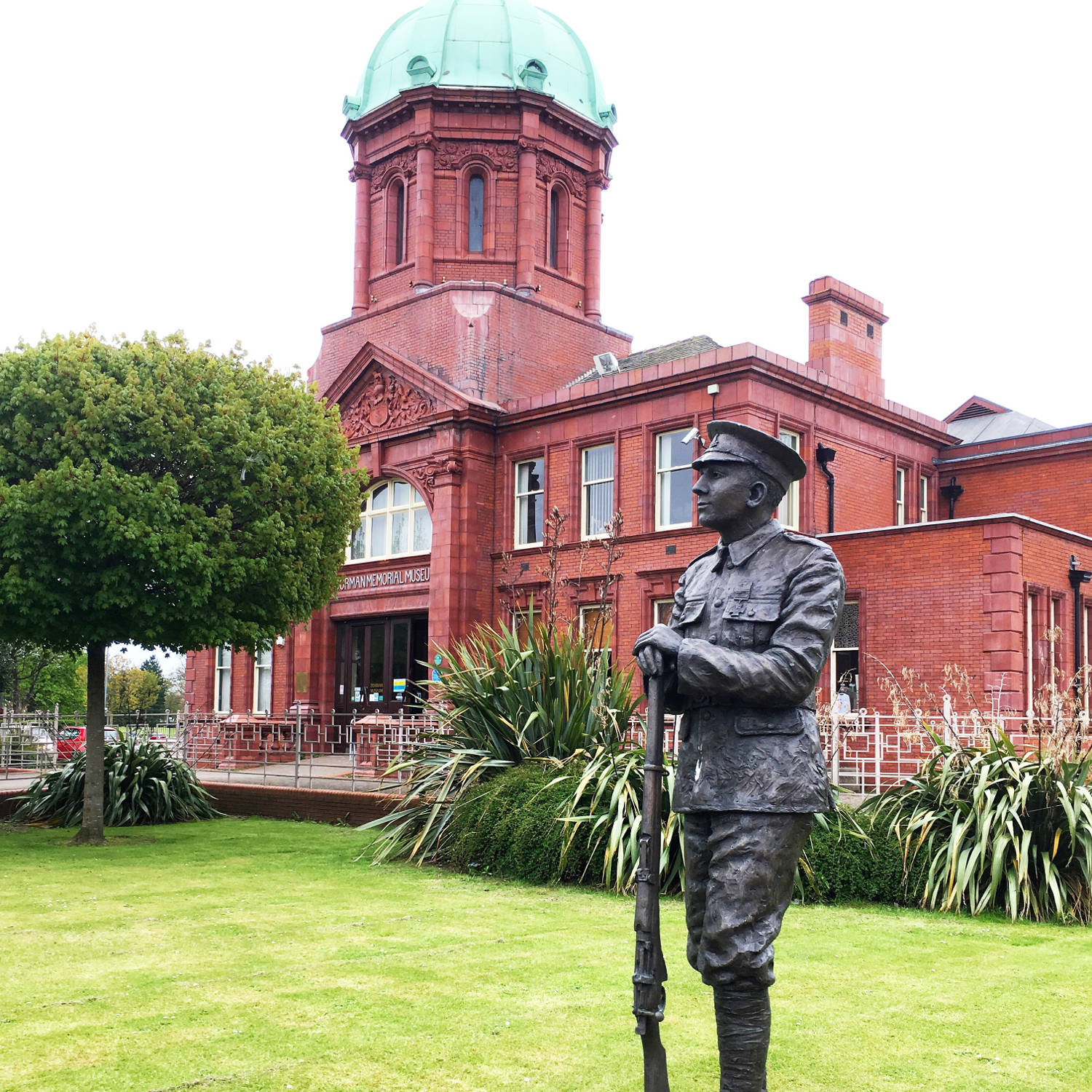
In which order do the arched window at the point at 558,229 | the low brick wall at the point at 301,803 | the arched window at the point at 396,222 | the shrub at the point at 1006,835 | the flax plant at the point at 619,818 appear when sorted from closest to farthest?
the shrub at the point at 1006,835, the flax plant at the point at 619,818, the low brick wall at the point at 301,803, the arched window at the point at 558,229, the arched window at the point at 396,222

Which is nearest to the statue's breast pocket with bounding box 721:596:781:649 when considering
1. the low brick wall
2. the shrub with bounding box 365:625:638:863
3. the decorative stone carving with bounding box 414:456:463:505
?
the shrub with bounding box 365:625:638:863

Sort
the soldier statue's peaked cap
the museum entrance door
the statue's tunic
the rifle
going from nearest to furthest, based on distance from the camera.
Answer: the rifle → the statue's tunic → the soldier statue's peaked cap → the museum entrance door

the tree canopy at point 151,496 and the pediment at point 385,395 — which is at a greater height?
the pediment at point 385,395

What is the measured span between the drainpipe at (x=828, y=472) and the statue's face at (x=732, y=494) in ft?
64.4

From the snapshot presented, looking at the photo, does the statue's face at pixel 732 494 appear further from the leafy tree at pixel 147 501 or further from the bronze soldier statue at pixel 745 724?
the leafy tree at pixel 147 501

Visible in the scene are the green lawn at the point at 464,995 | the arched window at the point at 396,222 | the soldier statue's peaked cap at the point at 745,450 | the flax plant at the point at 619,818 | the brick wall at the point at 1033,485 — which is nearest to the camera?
the soldier statue's peaked cap at the point at 745,450

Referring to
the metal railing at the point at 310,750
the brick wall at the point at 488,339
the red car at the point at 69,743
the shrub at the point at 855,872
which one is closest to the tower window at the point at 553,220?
the brick wall at the point at 488,339

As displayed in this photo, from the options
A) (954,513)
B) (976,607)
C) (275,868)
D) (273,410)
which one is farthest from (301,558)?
(954,513)

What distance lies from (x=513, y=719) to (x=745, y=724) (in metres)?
7.81

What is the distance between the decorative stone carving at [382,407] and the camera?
90.6 feet

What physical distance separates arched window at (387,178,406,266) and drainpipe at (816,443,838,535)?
12880 mm

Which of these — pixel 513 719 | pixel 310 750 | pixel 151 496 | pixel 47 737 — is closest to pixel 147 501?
pixel 151 496

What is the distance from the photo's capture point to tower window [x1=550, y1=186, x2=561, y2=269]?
31.2m

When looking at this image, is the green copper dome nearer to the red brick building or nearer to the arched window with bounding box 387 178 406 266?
the red brick building
